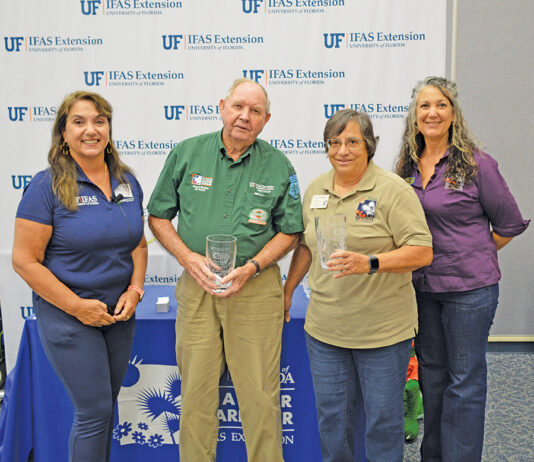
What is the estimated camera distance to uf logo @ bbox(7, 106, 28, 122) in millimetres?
3234

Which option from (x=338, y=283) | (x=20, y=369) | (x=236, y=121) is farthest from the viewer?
(x=20, y=369)

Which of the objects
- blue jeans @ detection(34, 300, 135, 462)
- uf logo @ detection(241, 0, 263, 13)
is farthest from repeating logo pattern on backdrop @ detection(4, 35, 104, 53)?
blue jeans @ detection(34, 300, 135, 462)

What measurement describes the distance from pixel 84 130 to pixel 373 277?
1.18m

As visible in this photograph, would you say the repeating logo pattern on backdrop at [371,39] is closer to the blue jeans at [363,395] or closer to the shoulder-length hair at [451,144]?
the shoulder-length hair at [451,144]

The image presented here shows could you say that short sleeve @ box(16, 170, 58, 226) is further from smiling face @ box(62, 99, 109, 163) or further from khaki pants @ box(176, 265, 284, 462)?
khaki pants @ box(176, 265, 284, 462)

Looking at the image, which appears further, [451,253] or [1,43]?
[1,43]

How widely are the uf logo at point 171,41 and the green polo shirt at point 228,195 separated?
1.42 metres

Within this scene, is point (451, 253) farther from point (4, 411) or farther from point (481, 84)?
point (481, 84)

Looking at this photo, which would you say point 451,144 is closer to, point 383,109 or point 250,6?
point 383,109

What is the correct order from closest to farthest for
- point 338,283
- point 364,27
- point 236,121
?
point 338,283, point 236,121, point 364,27

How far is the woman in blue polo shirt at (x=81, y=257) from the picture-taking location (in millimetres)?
1676

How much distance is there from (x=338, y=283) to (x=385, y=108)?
1.82 metres

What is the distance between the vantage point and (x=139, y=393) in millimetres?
2268

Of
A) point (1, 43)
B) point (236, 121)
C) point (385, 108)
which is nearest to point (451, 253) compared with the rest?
point (236, 121)
